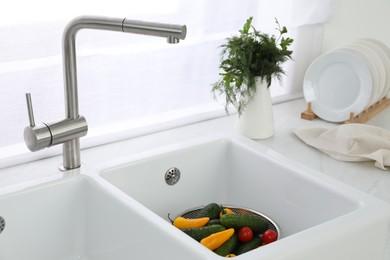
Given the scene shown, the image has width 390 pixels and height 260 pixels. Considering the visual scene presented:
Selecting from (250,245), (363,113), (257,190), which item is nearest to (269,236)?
(250,245)

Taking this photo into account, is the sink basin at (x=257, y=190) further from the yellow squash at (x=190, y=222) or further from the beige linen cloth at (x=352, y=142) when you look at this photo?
the beige linen cloth at (x=352, y=142)

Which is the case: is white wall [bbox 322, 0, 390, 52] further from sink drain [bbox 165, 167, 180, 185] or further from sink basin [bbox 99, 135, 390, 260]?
sink drain [bbox 165, 167, 180, 185]

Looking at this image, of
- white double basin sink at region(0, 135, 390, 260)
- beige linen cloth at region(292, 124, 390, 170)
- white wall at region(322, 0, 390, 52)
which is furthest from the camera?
white wall at region(322, 0, 390, 52)

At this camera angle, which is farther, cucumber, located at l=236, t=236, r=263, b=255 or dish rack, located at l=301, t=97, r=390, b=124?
dish rack, located at l=301, t=97, r=390, b=124

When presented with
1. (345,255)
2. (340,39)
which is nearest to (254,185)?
(345,255)

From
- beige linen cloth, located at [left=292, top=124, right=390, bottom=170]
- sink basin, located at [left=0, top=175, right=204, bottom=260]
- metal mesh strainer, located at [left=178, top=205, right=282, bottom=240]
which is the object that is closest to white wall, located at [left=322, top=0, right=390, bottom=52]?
beige linen cloth, located at [left=292, top=124, right=390, bottom=170]

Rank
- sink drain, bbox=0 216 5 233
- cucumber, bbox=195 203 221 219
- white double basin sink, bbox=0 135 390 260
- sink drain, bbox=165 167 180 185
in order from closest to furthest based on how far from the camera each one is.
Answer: white double basin sink, bbox=0 135 390 260
sink drain, bbox=0 216 5 233
cucumber, bbox=195 203 221 219
sink drain, bbox=165 167 180 185

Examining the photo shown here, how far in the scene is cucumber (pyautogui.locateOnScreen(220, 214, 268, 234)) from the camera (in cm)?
145

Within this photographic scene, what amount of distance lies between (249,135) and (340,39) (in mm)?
730

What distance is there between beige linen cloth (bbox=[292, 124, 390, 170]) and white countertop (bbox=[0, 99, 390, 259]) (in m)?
0.02

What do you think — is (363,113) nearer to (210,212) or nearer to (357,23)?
(357,23)

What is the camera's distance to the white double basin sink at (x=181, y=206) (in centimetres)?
126

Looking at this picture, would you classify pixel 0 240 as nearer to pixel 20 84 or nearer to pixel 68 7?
pixel 20 84

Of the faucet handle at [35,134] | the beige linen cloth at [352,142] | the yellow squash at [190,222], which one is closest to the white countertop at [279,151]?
the beige linen cloth at [352,142]
